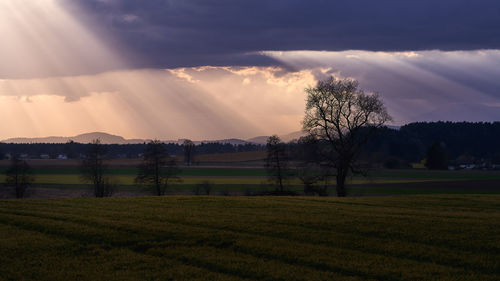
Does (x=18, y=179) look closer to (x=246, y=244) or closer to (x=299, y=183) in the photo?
(x=299, y=183)

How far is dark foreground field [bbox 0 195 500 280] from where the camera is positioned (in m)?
13.2

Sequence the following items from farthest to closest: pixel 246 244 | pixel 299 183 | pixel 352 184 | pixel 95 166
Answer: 1. pixel 299 183
2. pixel 352 184
3. pixel 95 166
4. pixel 246 244

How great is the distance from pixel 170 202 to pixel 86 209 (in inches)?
211

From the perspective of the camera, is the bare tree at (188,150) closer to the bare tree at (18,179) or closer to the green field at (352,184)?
the green field at (352,184)

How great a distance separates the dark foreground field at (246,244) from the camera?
1321cm

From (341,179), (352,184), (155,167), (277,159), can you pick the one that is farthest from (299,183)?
(341,179)

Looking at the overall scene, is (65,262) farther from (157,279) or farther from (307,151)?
(307,151)

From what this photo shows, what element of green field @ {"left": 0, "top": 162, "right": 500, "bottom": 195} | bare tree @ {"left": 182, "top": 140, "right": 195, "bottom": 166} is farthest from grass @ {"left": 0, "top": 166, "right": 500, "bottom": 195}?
bare tree @ {"left": 182, "top": 140, "right": 195, "bottom": 166}

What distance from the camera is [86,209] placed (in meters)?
24.2

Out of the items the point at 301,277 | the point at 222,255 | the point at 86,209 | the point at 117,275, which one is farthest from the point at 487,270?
the point at 86,209

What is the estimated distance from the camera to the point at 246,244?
631 inches

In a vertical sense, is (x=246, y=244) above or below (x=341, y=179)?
below

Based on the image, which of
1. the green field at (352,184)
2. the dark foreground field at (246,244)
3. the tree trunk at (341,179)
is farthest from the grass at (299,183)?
the dark foreground field at (246,244)

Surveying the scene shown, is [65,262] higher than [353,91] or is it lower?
lower
